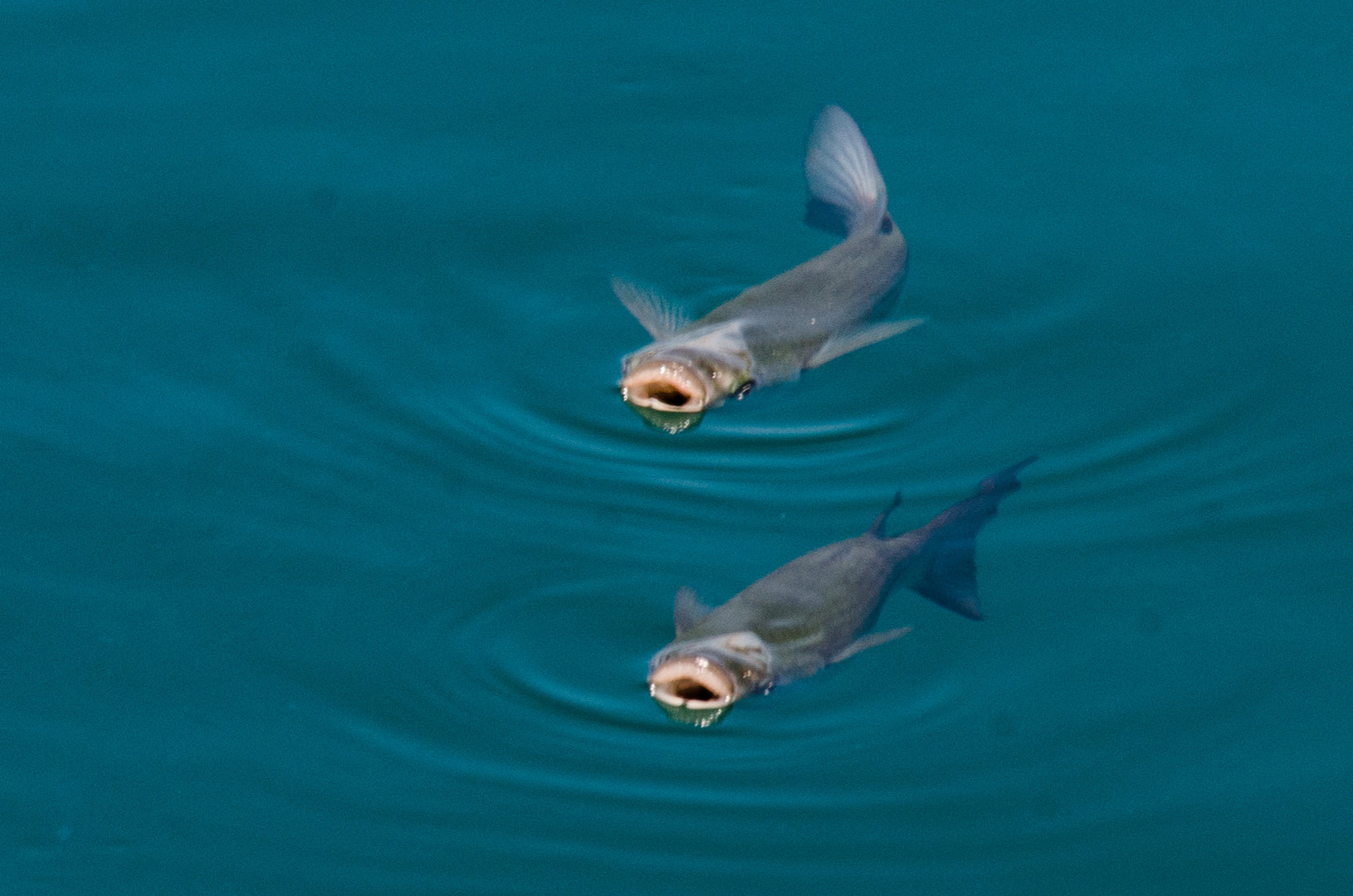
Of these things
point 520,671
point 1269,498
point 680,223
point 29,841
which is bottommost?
point 29,841

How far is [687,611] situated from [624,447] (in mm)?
1048

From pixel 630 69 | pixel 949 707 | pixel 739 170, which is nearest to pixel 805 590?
pixel 949 707

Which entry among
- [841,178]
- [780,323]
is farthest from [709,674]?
[841,178]

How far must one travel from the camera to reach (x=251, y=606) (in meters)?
5.73

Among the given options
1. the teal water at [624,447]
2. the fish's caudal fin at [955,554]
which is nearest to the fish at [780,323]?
the teal water at [624,447]

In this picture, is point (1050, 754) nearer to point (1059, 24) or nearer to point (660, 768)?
point (660, 768)

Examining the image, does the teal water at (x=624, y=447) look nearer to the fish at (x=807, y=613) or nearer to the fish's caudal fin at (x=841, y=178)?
the fish at (x=807, y=613)

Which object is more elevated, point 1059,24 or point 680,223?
point 1059,24

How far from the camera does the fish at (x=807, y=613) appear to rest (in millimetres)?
5105

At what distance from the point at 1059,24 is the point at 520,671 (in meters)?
4.84

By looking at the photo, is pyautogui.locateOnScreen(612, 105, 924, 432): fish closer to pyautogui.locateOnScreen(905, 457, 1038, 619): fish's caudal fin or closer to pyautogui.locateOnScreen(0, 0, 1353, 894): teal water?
pyautogui.locateOnScreen(0, 0, 1353, 894): teal water

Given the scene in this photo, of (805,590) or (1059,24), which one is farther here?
(1059,24)

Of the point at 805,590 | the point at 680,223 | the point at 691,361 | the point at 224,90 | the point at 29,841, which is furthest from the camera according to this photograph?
the point at 224,90

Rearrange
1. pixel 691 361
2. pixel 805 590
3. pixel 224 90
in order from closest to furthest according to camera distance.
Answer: pixel 805 590 → pixel 691 361 → pixel 224 90
